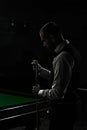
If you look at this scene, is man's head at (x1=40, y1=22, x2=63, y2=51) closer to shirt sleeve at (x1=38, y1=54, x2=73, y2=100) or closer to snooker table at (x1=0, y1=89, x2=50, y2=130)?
shirt sleeve at (x1=38, y1=54, x2=73, y2=100)

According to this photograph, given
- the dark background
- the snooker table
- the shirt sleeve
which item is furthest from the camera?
the dark background

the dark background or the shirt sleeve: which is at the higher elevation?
the dark background

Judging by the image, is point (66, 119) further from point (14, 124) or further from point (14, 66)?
point (14, 66)

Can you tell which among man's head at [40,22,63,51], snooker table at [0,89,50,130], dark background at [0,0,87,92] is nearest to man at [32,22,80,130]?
man's head at [40,22,63,51]

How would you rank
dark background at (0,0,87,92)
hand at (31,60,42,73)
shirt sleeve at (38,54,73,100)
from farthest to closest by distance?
dark background at (0,0,87,92) < hand at (31,60,42,73) < shirt sleeve at (38,54,73,100)

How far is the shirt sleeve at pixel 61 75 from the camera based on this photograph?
7.86 ft

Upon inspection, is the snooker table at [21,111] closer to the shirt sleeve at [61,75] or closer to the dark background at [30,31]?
the shirt sleeve at [61,75]

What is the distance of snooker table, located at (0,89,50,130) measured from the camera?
2666 mm

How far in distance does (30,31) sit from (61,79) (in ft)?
12.0

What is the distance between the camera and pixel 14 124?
8.98 ft

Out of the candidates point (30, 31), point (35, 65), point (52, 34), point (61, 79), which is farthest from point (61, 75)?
point (30, 31)

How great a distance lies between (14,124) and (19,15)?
3.58 meters

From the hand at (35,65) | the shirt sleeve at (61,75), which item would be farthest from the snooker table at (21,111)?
the shirt sleeve at (61,75)

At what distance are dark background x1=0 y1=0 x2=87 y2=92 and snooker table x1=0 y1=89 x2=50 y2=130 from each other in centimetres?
212
